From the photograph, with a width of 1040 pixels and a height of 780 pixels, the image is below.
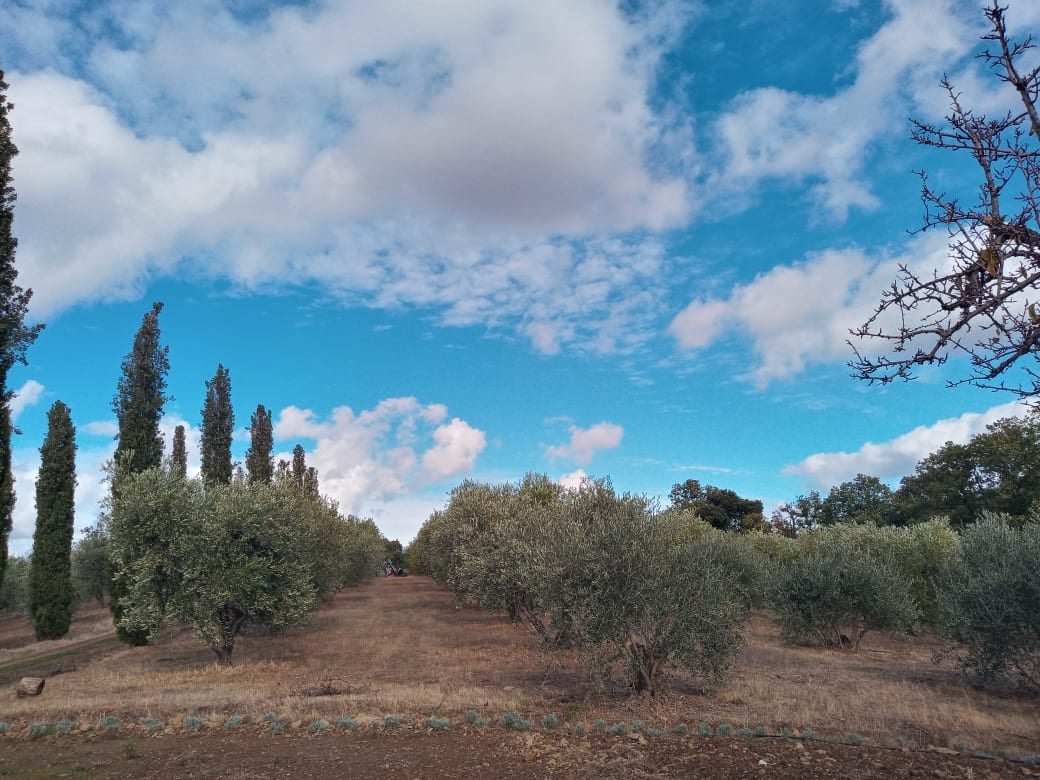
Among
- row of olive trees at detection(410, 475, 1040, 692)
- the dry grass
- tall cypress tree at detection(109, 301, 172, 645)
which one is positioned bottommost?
the dry grass

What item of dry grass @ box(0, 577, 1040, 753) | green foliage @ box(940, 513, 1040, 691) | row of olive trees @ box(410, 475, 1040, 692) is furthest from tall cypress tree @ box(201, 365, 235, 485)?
green foliage @ box(940, 513, 1040, 691)

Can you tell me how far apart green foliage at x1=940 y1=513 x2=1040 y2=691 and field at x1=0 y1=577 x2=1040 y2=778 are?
0.95 m

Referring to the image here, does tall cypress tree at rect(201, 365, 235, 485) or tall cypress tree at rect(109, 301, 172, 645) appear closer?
tall cypress tree at rect(109, 301, 172, 645)

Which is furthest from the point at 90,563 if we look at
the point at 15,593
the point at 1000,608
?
the point at 1000,608

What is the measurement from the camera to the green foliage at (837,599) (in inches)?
1055

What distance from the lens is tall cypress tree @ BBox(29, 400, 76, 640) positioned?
38.1 meters

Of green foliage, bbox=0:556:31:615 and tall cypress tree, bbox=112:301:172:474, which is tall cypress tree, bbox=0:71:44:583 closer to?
tall cypress tree, bbox=112:301:172:474

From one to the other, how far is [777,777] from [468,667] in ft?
49.6

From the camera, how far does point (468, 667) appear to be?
22.6m

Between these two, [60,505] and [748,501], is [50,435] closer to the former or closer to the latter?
[60,505]

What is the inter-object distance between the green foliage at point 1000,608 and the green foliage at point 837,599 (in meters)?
8.67

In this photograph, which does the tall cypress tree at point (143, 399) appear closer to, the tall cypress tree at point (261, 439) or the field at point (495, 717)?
the field at point (495, 717)

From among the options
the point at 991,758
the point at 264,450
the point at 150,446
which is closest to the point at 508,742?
the point at 991,758

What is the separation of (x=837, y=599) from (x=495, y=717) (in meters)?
19.5
